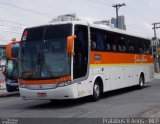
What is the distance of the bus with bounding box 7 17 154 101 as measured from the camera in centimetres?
1580

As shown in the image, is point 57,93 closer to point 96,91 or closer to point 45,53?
point 45,53

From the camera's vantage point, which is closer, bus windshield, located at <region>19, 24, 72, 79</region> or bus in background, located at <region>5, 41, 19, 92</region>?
bus windshield, located at <region>19, 24, 72, 79</region>

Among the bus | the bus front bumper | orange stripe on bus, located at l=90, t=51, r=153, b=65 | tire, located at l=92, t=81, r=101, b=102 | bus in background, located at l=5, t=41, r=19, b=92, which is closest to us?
the bus front bumper

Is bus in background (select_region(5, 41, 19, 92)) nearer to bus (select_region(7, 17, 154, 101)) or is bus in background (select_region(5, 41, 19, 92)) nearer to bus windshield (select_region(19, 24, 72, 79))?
bus (select_region(7, 17, 154, 101))

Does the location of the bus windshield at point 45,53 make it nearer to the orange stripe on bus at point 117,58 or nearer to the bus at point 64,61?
the bus at point 64,61

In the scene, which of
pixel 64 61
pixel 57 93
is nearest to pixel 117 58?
pixel 64 61

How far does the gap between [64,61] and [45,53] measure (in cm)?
89

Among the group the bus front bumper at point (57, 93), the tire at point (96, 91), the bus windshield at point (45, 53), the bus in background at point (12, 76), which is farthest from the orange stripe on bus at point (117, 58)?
the bus in background at point (12, 76)

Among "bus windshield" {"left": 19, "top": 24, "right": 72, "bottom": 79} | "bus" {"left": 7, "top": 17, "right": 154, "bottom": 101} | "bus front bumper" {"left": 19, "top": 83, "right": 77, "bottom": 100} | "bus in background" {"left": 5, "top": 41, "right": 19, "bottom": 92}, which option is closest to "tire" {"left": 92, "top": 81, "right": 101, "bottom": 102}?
"bus" {"left": 7, "top": 17, "right": 154, "bottom": 101}

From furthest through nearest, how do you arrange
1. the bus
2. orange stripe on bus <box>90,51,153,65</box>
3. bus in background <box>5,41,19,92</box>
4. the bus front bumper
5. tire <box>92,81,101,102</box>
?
1. bus in background <box>5,41,19,92</box>
2. orange stripe on bus <box>90,51,153,65</box>
3. tire <box>92,81,101,102</box>
4. the bus
5. the bus front bumper

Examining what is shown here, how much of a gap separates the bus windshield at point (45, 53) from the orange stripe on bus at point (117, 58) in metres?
2.06

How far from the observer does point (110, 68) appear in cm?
2006

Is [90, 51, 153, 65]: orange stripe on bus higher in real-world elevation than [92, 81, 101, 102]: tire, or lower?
higher

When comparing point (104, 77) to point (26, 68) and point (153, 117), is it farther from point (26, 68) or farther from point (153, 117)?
point (153, 117)
